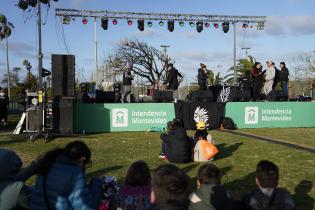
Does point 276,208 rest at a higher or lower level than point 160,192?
lower

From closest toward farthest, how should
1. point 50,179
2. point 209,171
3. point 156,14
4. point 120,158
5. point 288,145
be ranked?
point 50,179, point 209,171, point 120,158, point 288,145, point 156,14

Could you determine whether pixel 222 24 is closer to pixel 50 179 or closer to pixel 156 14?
pixel 156 14

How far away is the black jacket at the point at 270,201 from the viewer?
462 cm

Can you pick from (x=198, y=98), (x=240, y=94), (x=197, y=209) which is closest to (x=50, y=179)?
(x=197, y=209)

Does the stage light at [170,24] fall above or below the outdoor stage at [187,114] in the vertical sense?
above

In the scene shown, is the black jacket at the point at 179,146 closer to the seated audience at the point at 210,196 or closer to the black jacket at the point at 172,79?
the seated audience at the point at 210,196

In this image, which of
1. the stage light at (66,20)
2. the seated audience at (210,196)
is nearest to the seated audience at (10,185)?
the seated audience at (210,196)

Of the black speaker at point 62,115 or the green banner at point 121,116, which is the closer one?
the black speaker at point 62,115

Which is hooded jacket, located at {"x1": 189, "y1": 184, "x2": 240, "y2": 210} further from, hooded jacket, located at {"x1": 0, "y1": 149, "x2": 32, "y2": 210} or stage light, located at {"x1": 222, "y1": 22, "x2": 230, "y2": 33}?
stage light, located at {"x1": 222, "y1": 22, "x2": 230, "y2": 33}

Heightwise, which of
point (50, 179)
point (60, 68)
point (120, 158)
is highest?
point (60, 68)

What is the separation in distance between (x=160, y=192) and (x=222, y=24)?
27375mm

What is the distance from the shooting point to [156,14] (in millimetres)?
28812

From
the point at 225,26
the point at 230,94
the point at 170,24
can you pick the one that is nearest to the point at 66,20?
the point at 170,24

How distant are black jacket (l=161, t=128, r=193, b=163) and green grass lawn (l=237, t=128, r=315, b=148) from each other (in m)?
4.90
